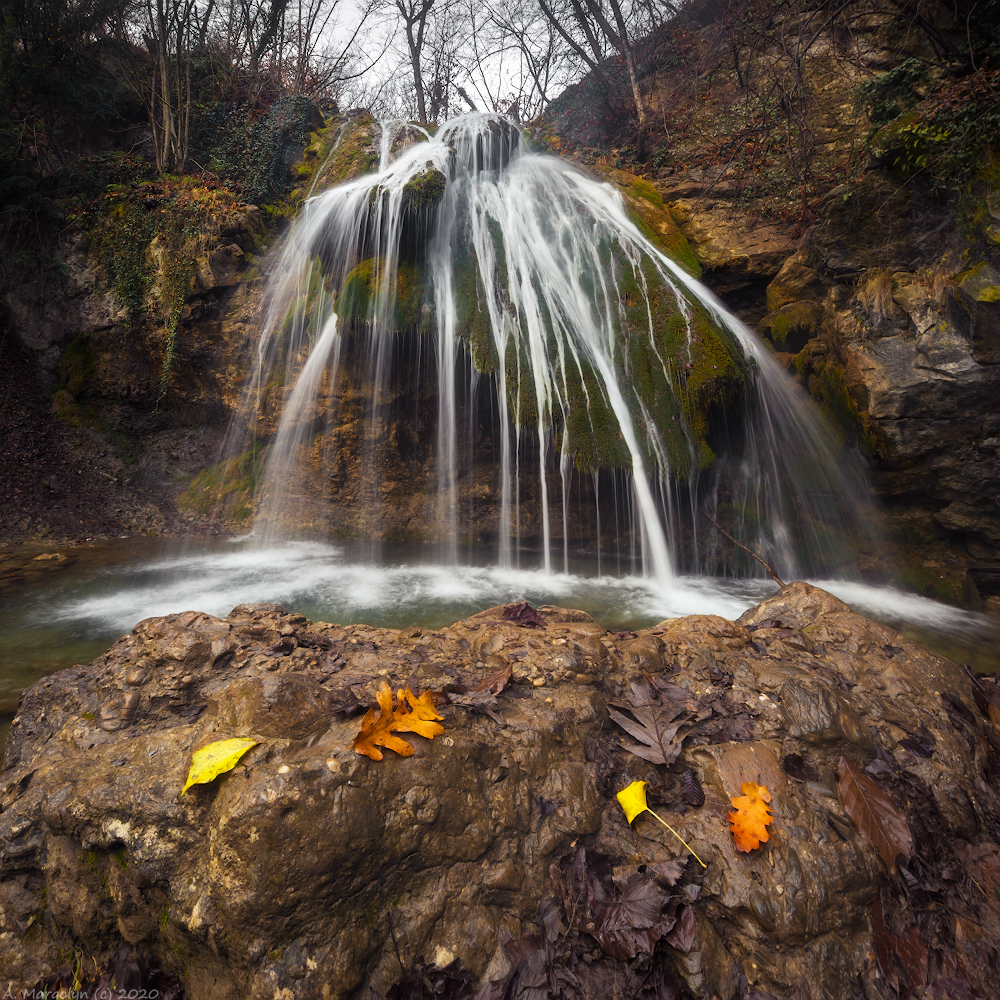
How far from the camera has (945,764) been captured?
2021 mm

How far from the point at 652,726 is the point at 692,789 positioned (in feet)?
0.92

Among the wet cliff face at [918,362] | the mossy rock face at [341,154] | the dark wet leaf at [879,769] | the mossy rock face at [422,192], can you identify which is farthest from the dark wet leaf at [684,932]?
the mossy rock face at [341,154]

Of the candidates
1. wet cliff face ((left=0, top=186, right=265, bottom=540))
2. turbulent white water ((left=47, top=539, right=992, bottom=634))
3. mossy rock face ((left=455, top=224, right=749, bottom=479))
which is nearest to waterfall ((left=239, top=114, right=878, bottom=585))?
mossy rock face ((left=455, top=224, right=749, bottom=479))

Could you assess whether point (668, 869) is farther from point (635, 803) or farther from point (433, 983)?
point (433, 983)

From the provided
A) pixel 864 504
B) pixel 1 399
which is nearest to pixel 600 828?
pixel 864 504

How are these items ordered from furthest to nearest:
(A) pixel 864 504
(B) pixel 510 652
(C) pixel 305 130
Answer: (C) pixel 305 130 < (A) pixel 864 504 < (B) pixel 510 652

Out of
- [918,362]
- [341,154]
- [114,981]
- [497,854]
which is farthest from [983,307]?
[341,154]

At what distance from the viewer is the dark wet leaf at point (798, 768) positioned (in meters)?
1.79

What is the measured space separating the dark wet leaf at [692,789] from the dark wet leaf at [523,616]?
49.5 inches

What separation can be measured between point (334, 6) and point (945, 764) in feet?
79.9

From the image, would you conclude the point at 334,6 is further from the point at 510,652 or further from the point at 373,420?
the point at 510,652

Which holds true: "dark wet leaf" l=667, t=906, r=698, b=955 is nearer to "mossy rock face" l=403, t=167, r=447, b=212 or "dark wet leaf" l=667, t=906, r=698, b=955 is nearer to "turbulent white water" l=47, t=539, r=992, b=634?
"turbulent white water" l=47, t=539, r=992, b=634

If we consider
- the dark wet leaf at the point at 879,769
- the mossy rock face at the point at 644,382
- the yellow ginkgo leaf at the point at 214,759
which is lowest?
the dark wet leaf at the point at 879,769

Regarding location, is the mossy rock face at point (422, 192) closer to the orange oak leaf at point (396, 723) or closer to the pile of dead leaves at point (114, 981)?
the orange oak leaf at point (396, 723)
